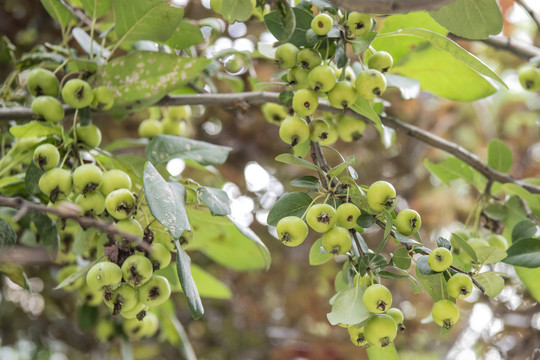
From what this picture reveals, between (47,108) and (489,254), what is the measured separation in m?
0.92

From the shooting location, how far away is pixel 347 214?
0.86 metres

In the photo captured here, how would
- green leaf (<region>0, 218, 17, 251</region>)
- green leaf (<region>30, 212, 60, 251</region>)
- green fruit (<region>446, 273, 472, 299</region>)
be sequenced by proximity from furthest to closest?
1. green leaf (<region>30, 212, 60, 251</region>)
2. green leaf (<region>0, 218, 17, 251</region>)
3. green fruit (<region>446, 273, 472, 299</region>)

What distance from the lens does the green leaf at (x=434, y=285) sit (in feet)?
2.87

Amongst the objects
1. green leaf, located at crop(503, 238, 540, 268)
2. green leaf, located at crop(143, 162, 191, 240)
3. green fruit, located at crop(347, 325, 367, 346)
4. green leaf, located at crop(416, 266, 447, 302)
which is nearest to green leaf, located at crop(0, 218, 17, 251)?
green leaf, located at crop(143, 162, 191, 240)

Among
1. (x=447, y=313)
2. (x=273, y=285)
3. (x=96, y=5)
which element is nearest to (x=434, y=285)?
(x=447, y=313)

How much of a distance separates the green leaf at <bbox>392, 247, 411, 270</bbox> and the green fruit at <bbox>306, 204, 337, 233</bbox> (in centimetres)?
12

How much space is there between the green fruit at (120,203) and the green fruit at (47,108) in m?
0.28

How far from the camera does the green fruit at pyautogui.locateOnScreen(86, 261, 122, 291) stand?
860 mm

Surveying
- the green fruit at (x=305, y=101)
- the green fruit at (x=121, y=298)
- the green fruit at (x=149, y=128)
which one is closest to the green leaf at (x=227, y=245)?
the green fruit at (x=149, y=128)

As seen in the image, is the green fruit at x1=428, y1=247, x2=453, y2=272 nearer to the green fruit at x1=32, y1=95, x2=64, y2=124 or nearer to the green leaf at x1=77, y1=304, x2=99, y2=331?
the green fruit at x1=32, y1=95, x2=64, y2=124

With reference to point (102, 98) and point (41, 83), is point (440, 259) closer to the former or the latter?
point (102, 98)

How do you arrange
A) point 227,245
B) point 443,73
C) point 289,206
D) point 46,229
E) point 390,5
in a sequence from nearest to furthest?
1. point 390,5
2. point 289,206
3. point 46,229
4. point 443,73
5. point 227,245

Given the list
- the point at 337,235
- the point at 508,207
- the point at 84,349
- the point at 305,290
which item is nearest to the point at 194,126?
the point at 305,290

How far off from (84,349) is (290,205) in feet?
6.03
